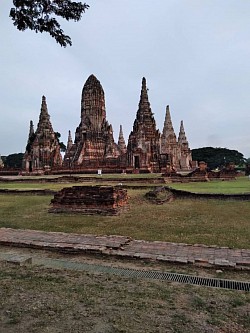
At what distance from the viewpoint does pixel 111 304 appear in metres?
3.11

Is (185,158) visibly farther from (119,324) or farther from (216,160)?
(119,324)

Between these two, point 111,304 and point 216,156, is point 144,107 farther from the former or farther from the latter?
point 216,156

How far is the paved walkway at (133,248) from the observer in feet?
14.9

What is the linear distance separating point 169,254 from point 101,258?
110 centimetres

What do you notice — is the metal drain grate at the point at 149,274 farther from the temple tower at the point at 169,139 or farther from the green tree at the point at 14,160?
the green tree at the point at 14,160

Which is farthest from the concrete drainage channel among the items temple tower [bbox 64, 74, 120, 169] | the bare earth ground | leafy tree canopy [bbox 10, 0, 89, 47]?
temple tower [bbox 64, 74, 120, 169]

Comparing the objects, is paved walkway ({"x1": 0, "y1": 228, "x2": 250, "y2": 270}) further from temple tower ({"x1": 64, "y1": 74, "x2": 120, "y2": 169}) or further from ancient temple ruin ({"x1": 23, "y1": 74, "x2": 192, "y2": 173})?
temple tower ({"x1": 64, "y1": 74, "x2": 120, "y2": 169})

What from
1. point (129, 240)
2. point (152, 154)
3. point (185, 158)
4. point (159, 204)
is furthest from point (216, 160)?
point (129, 240)

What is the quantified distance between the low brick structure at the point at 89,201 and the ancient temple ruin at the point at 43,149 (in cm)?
2659

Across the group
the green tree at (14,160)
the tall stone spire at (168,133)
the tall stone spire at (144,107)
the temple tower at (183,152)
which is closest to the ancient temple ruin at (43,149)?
the tall stone spire at (144,107)

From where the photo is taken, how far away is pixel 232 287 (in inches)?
146

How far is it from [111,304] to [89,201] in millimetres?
6521

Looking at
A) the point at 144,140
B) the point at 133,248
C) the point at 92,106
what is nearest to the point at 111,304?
the point at 133,248

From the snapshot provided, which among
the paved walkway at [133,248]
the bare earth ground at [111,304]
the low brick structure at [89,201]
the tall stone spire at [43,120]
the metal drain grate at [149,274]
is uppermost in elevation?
the tall stone spire at [43,120]
